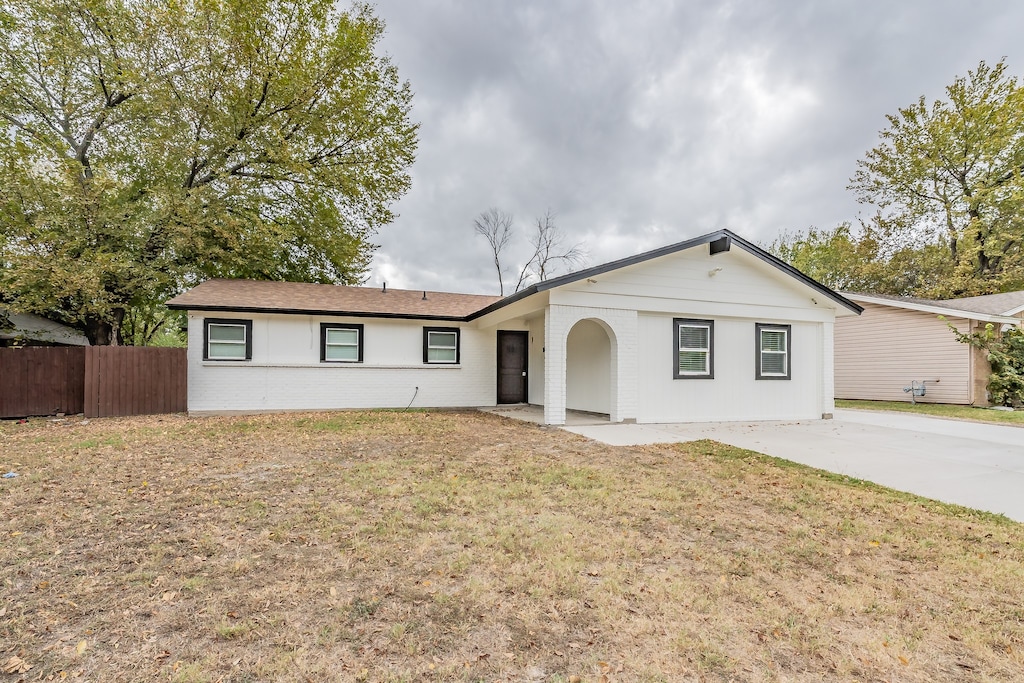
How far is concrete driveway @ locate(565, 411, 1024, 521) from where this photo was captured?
17.1 ft

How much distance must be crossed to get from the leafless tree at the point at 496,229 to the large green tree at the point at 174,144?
12335 millimetres

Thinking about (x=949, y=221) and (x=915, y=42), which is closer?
(x=915, y=42)

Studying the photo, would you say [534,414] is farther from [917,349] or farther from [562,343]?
[917,349]

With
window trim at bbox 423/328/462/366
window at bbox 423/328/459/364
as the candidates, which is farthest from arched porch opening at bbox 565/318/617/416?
window at bbox 423/328/459/364

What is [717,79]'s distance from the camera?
13859 millimetres

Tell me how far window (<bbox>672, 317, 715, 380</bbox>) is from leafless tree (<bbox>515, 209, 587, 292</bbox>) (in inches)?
823

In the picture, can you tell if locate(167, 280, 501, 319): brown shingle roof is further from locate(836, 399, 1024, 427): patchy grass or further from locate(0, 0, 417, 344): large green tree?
locate(836, 399, 1024, 427): patchy grass

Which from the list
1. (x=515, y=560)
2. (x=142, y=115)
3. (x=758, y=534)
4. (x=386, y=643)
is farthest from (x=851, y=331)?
(x=142, y=115)

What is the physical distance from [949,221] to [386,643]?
32148 millimetres

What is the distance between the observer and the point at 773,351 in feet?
37.3

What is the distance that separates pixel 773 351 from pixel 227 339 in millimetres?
13828

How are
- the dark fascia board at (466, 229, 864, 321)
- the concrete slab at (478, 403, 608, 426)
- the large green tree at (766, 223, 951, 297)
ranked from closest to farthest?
the dark fascia board at (466, 229, 864, 321)
the concrete slab at (478, 403, 608, 426)
the large green tree at (766, 223, 951, 297)

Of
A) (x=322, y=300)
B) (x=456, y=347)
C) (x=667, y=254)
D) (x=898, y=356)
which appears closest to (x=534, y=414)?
(x=456, y=347)

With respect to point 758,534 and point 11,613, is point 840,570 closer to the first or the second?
point 758,534
